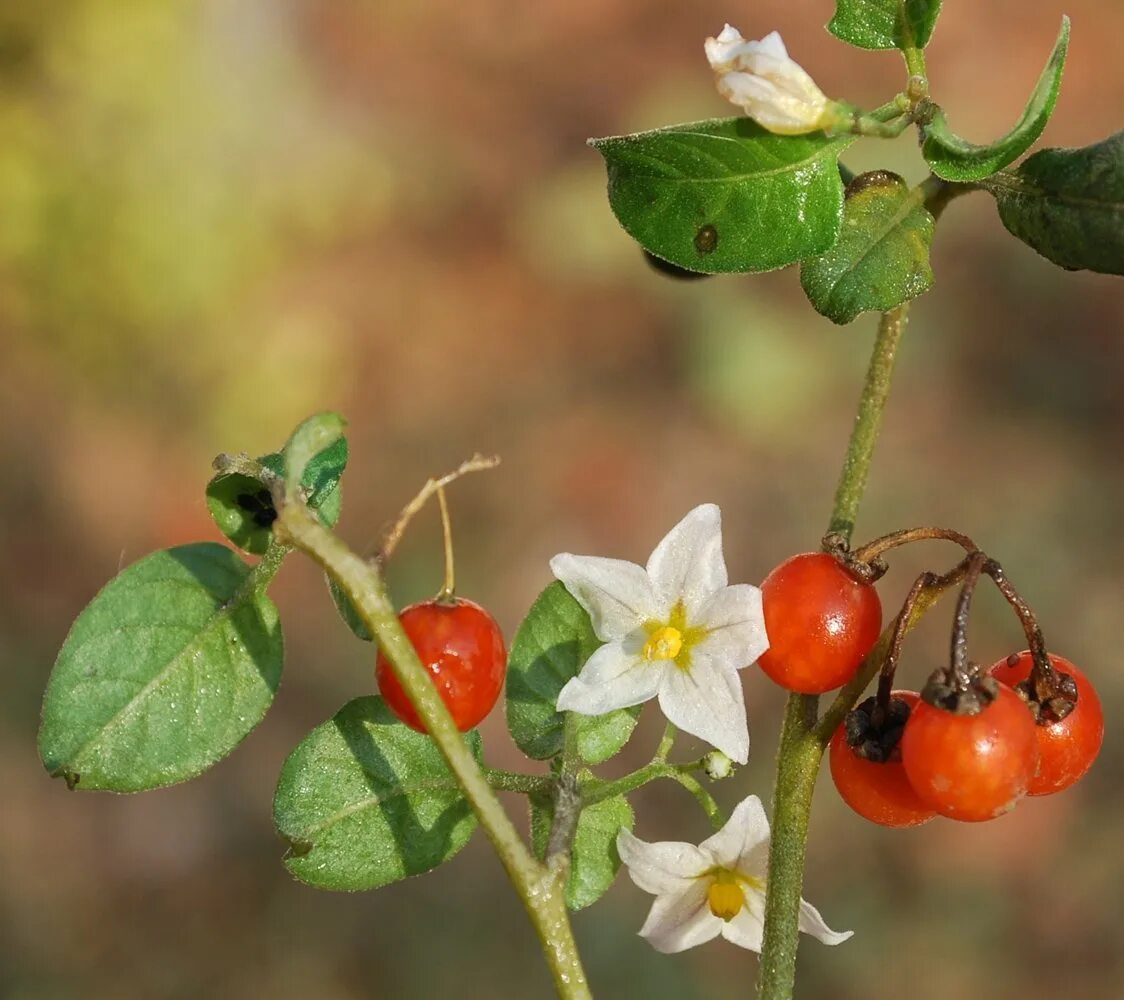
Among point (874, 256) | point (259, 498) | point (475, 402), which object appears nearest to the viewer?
point (874, 256)

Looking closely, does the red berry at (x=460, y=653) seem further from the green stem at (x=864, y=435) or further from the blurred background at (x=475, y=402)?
the blurred background at (x=475, y=402)

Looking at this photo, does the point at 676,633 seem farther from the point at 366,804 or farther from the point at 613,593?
the point at 366,804

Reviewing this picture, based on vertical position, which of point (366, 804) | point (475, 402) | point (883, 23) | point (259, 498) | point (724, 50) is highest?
point (475, 402)

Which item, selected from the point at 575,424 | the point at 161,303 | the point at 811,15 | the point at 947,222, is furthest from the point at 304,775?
the point at 811,15

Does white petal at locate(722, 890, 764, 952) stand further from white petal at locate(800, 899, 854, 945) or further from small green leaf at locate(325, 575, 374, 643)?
small green leaf at locate(325, 575, 374, 643)

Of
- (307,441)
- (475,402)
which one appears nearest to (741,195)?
(307,441)

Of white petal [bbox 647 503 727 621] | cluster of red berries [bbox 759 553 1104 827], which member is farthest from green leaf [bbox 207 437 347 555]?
cluster of red berries [bbox 759 553 1104 827]

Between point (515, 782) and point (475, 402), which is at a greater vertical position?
point (475, 402)
